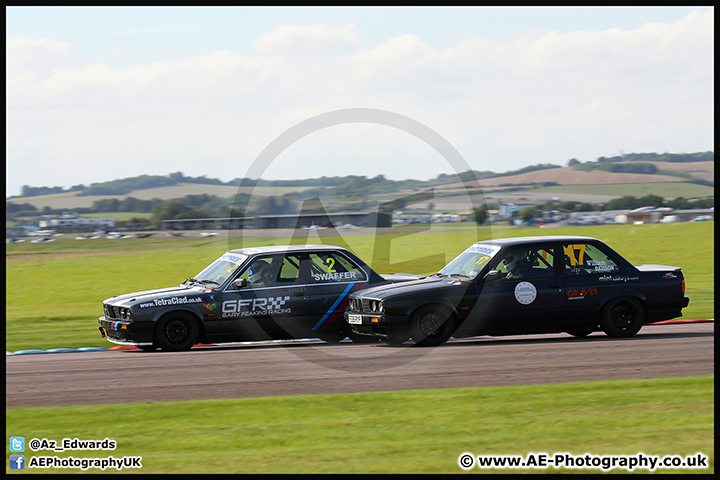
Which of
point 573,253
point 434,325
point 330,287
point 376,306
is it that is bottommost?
point 434,325

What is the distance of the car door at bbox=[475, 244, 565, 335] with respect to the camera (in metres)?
11.1

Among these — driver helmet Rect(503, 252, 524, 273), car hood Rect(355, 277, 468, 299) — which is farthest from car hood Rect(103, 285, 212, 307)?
driver helmet Rect(503, 252, 524, 273)

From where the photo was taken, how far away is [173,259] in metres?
33.8

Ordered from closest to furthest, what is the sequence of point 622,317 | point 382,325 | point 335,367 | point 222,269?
point 335,367 < point 382,325 < point 622,317 < point 222,269

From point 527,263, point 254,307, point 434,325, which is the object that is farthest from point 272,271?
point 527,263

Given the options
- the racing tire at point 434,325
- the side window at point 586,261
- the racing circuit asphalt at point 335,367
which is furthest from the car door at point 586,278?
the racing tire at point 434,325

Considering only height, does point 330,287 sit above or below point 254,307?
above

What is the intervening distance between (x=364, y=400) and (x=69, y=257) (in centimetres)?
3060

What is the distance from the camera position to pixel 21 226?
4622 centimetres

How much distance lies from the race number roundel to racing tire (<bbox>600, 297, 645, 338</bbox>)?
→ 1.20 m

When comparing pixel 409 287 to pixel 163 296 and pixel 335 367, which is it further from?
pixel 163 296

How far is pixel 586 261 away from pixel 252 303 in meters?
5.22

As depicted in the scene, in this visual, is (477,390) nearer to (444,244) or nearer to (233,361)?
(233,361)

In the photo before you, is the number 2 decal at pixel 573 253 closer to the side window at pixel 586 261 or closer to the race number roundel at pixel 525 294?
the side window at pixel 586 261
